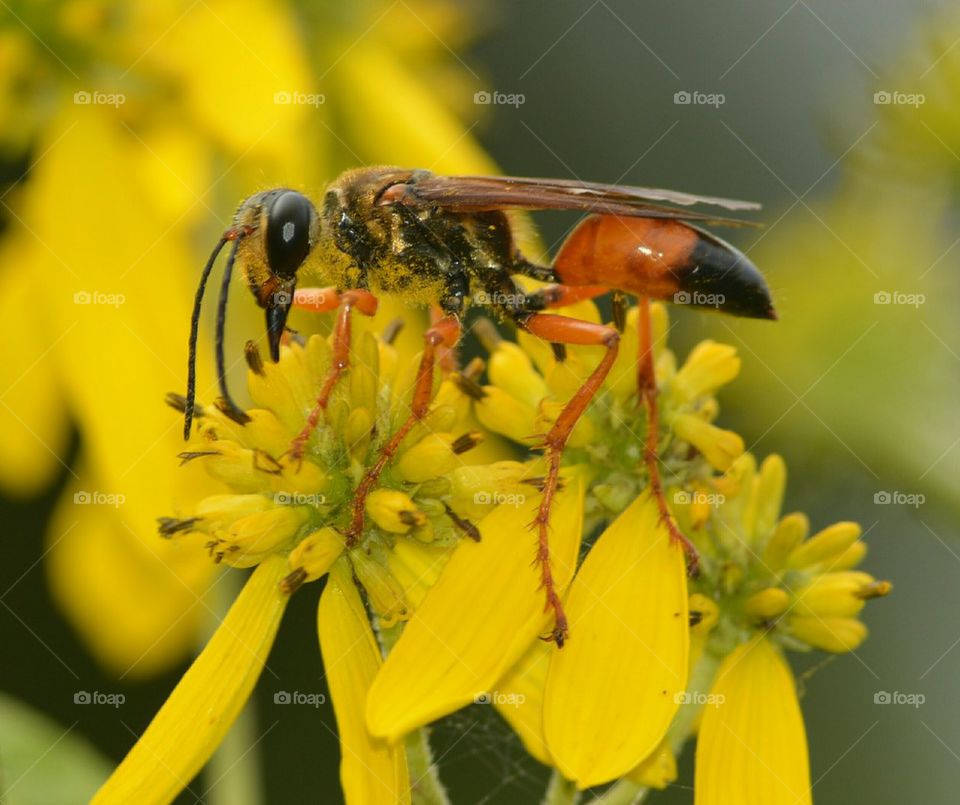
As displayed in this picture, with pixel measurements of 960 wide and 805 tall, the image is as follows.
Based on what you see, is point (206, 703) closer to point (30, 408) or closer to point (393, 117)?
point (30, 408)

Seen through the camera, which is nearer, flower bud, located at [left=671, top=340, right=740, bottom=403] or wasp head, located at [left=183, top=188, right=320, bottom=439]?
wasp head, located at [left=183, top=188, right=320, bottom=439]

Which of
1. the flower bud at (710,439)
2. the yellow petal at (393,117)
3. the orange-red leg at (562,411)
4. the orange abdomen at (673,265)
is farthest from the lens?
the yellow petal at (393,117)

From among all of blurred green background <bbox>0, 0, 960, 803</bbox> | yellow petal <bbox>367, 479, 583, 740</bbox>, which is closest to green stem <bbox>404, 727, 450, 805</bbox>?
yellow petal <bbox>367, 479, 583, 740</bbox>

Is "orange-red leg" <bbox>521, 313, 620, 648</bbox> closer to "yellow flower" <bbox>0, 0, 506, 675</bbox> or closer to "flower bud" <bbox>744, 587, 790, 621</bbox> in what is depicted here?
"flower bud" <bbox>744, 587, 790, 621</bbox>

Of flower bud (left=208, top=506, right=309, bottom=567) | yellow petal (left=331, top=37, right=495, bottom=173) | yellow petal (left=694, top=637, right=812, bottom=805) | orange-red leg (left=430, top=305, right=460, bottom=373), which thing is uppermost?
yellow petal (left=331, top=37, right=495, bottom=173)

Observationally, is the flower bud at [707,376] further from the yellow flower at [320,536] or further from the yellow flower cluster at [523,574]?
the yellow flower at [320,536]

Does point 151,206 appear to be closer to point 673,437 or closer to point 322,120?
point 322,120

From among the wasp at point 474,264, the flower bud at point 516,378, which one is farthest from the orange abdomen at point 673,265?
the flower bud at point 516,378
